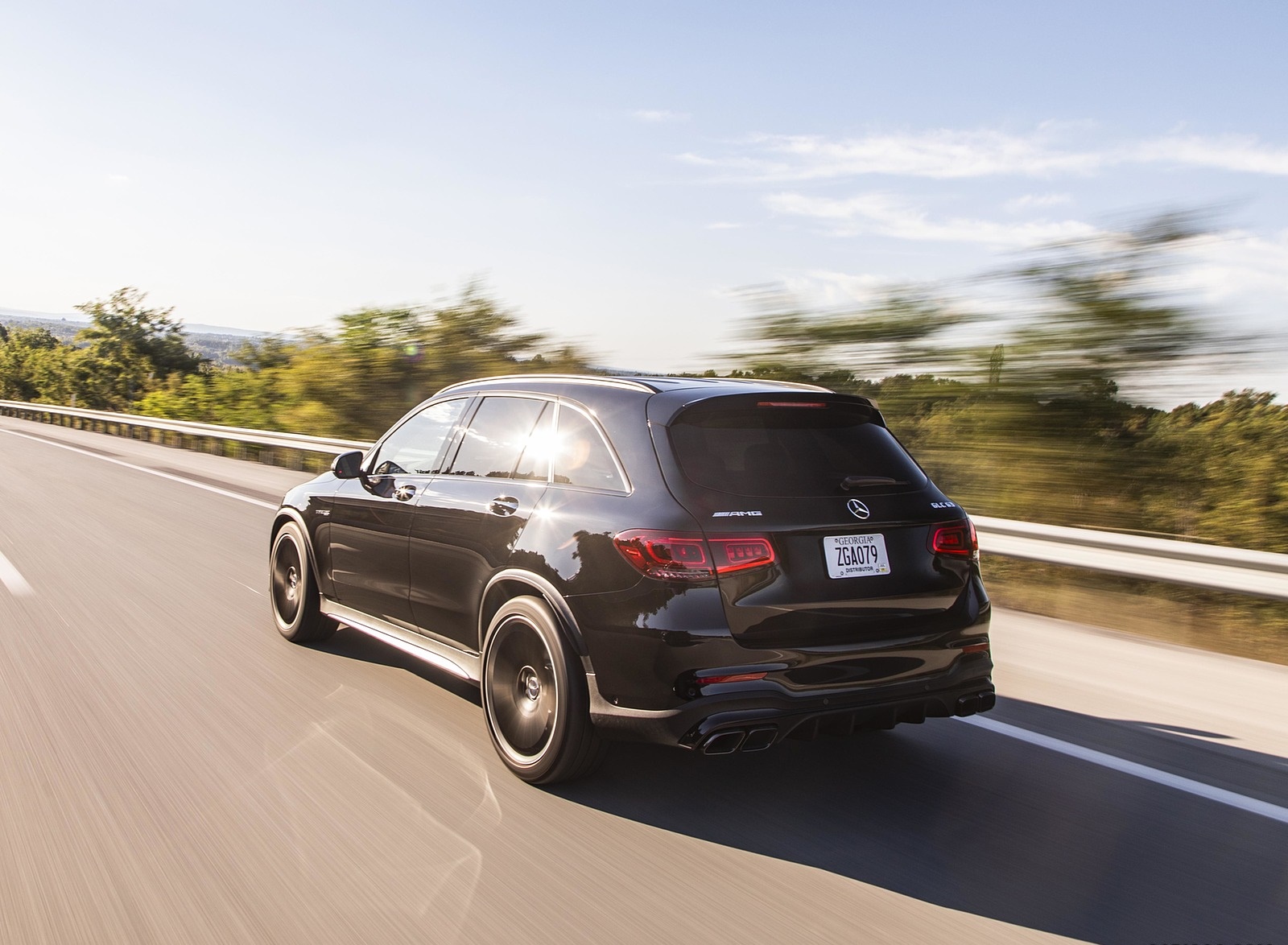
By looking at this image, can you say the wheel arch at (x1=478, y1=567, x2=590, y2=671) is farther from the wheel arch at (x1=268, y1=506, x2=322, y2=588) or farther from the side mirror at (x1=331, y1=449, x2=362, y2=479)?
the wheel arch at (x1=268, y1=506, x2=322, y2=588)

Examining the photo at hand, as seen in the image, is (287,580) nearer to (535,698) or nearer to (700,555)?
(535,698)

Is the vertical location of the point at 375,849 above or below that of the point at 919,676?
below

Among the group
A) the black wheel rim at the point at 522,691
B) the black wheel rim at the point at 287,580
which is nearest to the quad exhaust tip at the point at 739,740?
the black wheel rim at the point at 522,691

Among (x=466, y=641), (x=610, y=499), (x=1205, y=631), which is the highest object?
(x=610, y=499)

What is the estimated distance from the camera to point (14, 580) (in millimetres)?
8461

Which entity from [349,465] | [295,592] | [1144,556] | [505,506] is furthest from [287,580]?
[1144,556]

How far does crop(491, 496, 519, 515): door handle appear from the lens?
474cm

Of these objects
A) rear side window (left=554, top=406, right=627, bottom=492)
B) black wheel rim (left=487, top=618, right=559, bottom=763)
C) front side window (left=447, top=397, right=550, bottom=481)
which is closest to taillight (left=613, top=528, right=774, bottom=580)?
rear side window (left=554, top=406, right=627, bottom=492)

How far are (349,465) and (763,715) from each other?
3031 millimetres

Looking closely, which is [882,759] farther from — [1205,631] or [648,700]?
[1205,631]

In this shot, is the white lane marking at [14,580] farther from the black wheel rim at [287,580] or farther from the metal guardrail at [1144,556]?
the metal guardrail at [1144,556]

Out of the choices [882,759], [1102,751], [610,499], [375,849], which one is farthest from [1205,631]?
[375,849]

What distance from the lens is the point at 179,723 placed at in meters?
5.09

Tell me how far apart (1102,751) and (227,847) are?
3.61 metres
